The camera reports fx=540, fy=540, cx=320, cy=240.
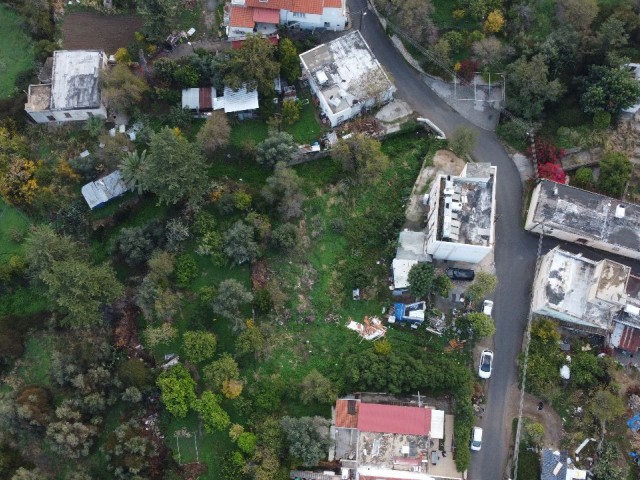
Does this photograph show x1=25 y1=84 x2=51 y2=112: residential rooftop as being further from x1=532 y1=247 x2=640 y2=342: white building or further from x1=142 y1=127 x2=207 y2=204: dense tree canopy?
x1=532 y1=247 x2=640 y2=342: white building

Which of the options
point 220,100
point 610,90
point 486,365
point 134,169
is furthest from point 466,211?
point 134,169

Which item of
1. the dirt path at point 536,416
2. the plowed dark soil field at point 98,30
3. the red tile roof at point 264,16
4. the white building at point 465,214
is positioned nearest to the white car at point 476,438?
the dirt path at point 536,416

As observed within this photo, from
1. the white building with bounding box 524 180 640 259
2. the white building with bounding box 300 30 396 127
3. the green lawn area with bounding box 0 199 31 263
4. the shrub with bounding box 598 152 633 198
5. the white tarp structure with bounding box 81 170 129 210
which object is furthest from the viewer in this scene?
the green lawn area with bounding box 0 199 31 263

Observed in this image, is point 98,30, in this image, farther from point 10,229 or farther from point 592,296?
point 592,296

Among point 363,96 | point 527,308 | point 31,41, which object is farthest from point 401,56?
point 31,41

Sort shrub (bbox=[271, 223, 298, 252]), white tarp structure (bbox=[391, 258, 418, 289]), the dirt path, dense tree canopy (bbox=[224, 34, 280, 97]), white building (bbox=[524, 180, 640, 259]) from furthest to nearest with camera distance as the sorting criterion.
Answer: dense tree canopy (bbox=[224, 34, 280, 97]) → shrub (bbox=[271, 223, 298, 252]) → white tarp structure (bbox=[391, 258, 418, 289]) → white building (bbox=[524, 180, 640, 259]) → the dirt path

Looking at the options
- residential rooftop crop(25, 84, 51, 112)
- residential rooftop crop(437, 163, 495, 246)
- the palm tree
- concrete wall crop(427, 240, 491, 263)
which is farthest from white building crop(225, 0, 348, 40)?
concrete wall crop(427, 240, 491, 263)

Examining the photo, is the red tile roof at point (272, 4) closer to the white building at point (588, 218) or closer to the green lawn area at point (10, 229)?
the white building at point (588, 218)
